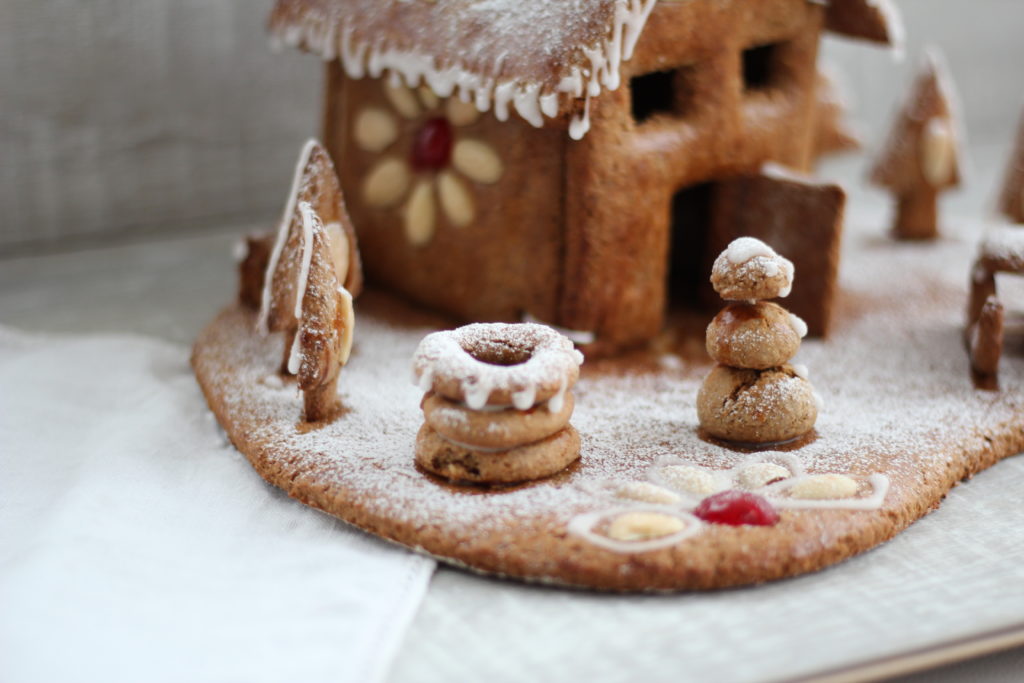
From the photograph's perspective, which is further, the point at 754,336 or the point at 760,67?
the point at 760,67

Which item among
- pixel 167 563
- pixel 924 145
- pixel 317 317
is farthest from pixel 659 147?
pixel 167 563

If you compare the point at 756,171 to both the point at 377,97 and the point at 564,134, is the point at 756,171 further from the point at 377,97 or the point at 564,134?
the point at 377,97

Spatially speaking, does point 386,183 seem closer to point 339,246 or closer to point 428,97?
point 428,97

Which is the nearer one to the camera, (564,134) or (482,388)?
(482,388)

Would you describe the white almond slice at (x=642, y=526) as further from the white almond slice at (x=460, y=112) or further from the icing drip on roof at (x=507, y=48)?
the white almond slice at (x=460, y=112)

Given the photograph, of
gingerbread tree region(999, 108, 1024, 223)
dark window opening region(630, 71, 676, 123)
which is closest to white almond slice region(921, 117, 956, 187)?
gingerbread tree region(999, 108, 1024, 223)

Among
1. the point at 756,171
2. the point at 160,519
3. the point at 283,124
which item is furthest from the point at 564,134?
the point at 283,124
